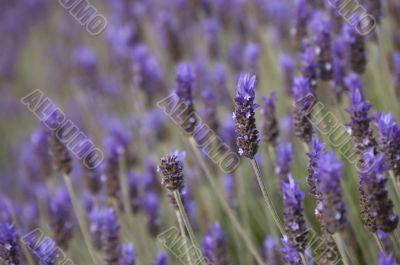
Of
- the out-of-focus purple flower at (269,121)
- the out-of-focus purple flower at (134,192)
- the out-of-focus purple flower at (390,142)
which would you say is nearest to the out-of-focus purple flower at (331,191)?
the out-of-focus purple flower at (390,142)

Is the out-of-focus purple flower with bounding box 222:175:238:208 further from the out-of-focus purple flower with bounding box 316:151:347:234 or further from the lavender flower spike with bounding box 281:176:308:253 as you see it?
the out-of-focus purple flower with bounding box 316:151:347:234

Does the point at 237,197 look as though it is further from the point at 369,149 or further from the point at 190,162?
the point at 369,149

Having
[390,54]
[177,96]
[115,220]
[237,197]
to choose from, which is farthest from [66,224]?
[390,54]

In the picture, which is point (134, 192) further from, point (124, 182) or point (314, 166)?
point (314, 166)

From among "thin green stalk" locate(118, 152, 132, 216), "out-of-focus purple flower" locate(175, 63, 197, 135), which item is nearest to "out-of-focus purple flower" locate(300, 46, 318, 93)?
"out-of-focus purple flower" locate(175, 63, 197, 135)

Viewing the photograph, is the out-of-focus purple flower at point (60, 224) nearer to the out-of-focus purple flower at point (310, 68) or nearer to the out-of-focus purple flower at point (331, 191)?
the out-of-focus purple flower at point (310, 68)

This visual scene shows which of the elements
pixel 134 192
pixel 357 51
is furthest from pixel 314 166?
pixel 134 192
